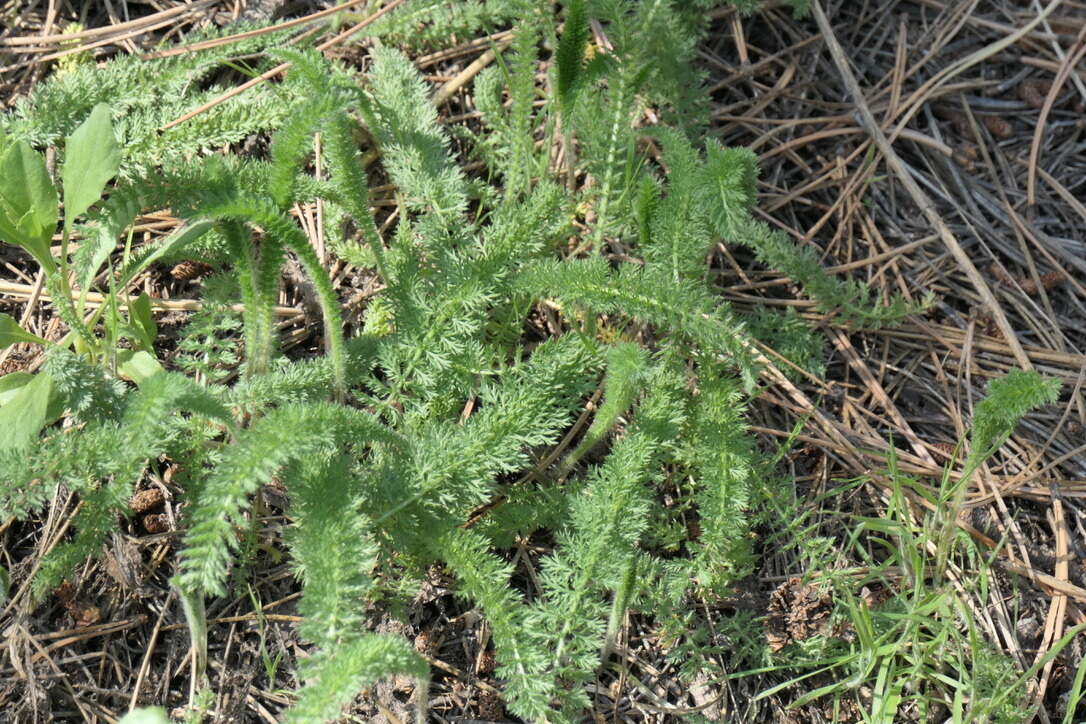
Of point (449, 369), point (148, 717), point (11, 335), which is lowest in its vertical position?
point (148, 717)

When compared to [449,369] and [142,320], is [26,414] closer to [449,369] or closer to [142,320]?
[142,320]

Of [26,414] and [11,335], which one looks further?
[11,335]

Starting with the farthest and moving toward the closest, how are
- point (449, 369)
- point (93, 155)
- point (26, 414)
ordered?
point (449, 369)
point (93, 155)
point (26, 414)

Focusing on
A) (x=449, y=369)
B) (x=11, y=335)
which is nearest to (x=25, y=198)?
(x=11, y=335)

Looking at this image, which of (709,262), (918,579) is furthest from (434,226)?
(918,579)

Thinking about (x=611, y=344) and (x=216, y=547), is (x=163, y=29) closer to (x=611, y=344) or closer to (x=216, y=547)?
(x=611, y=344)

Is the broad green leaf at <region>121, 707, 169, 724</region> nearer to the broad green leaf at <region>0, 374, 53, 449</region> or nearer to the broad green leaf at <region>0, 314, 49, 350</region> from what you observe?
the broad green leaf at <region>0, 374, 53, 449</region>

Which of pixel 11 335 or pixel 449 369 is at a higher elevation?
pixel 11 335

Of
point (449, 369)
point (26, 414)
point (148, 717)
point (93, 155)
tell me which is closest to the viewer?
point (148, 717)
